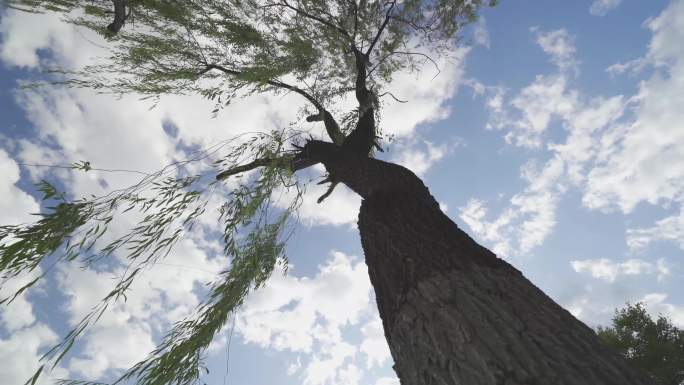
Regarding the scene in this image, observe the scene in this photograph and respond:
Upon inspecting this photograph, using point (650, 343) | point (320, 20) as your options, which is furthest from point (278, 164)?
point (650, 343)

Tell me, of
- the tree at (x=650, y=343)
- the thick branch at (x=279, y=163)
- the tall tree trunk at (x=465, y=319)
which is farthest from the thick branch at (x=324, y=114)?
the tree at (x=650, y=343)

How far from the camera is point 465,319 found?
132 centimetres

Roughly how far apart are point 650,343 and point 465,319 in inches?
527

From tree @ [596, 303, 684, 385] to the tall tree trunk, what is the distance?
35.6 ft

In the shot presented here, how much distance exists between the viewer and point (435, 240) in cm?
190

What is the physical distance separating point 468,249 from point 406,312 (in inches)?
21.5

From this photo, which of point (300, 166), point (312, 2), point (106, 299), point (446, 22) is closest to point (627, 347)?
point (446, 22)

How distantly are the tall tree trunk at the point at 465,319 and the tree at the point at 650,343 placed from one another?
10851 mm

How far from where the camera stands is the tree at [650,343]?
9666 mm

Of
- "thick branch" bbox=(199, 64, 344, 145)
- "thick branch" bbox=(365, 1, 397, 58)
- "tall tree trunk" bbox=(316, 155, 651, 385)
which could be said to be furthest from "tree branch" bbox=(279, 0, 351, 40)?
"tall tree trunk" bbox=(316, 155, 651, 385)

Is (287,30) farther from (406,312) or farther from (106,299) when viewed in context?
(406,312)

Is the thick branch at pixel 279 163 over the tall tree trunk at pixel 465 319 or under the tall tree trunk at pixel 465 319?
over

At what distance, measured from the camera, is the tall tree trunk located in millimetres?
1074

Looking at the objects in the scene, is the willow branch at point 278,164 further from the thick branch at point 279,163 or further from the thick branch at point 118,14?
the thick branch at point 118,14
